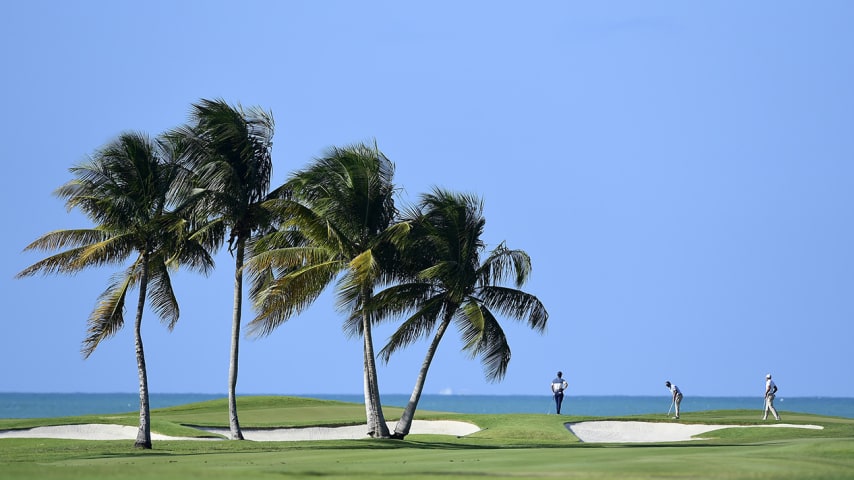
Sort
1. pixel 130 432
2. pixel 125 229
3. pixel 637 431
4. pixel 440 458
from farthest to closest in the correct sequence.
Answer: pixel 637 431
pixel 130 432
pixel 125 229
pixel 440 458

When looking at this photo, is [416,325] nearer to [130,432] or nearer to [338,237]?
[338,237]

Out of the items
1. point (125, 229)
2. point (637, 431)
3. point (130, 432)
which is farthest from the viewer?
point (637, 431)

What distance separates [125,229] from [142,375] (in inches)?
167

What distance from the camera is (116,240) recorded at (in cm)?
3147

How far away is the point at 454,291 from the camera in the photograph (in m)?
33.2

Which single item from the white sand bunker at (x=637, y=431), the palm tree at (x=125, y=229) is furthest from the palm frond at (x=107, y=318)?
the white sand bunker at (x=637, y=431)

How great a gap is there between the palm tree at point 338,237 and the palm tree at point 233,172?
3.48 ft

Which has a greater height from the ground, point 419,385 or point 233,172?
point 233,172

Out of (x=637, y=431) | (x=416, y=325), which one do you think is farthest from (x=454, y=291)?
(x=637, y=431)

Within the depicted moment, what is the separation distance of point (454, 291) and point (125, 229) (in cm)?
974

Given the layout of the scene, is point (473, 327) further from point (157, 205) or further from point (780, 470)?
point (780, 470)

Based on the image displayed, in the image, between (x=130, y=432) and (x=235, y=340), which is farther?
(x=130, y=432)

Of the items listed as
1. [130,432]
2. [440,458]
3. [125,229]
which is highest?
[125,229]

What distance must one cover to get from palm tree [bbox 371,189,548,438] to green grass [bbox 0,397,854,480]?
305 cm
